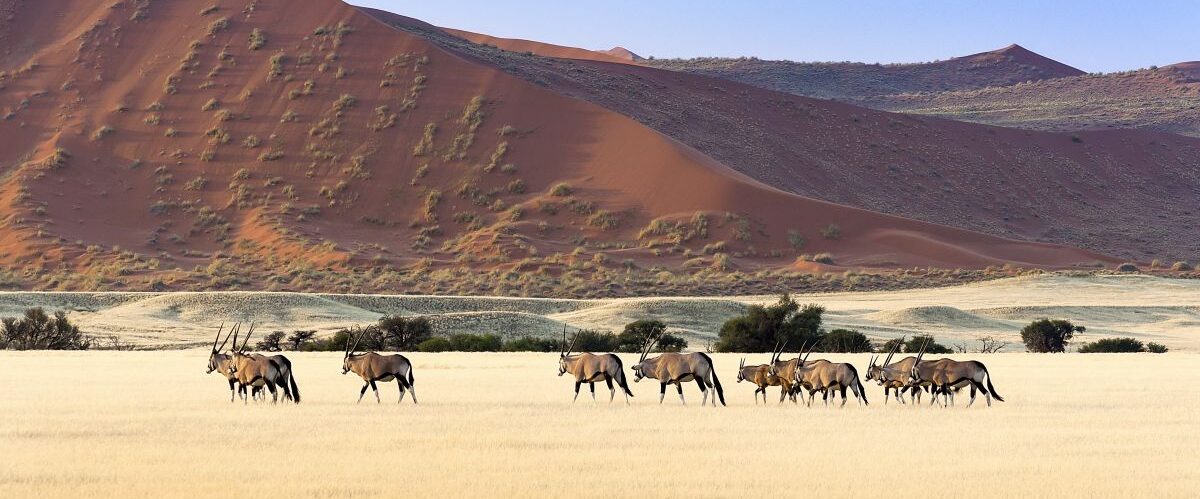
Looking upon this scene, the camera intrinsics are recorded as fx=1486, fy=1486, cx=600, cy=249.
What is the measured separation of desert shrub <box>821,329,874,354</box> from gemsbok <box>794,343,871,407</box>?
17558 mm

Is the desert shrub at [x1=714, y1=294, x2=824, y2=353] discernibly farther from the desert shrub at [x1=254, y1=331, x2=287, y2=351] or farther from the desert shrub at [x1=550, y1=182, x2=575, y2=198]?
the desert shrub at [x1=550, y1=182, x2=575, y2=198]

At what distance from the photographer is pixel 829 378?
1795cm

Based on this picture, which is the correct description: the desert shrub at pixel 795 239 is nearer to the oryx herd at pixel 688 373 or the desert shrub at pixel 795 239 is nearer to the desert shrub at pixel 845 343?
the desert shrub at pixel 845 343

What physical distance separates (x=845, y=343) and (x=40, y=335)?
2058 cm

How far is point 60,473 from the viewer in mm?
11609

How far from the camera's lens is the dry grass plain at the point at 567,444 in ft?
Answer: 36.6

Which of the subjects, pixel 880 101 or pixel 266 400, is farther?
pixel 880 101

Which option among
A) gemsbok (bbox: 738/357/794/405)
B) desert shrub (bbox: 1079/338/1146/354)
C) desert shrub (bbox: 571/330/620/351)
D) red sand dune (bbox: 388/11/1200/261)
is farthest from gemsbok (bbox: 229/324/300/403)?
red sand dune (bbox: 388/11/1200/261)

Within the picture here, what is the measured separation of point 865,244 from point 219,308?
124 ft

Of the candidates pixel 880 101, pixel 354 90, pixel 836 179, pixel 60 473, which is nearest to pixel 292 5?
pixel 354 90

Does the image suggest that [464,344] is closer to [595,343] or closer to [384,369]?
[595,343]

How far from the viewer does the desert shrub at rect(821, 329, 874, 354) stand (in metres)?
36.0

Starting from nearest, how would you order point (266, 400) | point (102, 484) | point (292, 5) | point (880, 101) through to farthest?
point (102, 484), point (266, 400), point (292, 5), point (880, 101)

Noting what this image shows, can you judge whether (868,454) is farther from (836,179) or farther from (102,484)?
(836,179)
